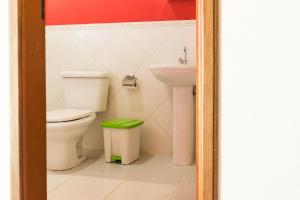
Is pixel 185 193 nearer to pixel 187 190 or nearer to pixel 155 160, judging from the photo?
pixel 187 190

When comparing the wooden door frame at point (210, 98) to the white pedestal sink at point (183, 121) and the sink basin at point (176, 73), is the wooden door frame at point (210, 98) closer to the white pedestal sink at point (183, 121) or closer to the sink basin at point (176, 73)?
the sink basin at point (176, 73)

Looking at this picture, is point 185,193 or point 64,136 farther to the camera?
point 64,136

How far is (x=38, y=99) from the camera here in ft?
3.92

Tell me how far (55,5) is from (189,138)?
167cm

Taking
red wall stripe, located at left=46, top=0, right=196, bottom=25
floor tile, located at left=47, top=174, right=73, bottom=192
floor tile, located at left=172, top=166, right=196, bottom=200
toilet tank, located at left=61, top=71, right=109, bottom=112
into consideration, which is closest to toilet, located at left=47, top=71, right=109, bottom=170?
toilet tank, located at left=61, top=71, right=109, bottom=112

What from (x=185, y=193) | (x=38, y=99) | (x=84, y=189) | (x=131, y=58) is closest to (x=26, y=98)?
(x=38, y=99)

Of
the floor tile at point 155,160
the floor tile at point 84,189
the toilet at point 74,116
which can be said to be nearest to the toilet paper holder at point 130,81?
the toilet at point 74,116

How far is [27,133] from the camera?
1135mm

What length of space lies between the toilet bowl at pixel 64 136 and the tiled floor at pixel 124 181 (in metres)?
0.07

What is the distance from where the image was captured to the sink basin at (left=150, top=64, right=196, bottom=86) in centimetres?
216

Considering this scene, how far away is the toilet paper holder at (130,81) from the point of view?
9.11ft

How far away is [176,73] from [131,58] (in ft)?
2.33

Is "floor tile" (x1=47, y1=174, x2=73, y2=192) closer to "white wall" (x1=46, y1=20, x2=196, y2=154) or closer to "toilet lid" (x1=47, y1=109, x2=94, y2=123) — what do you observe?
"toilet lid" (x1=47, y1=109, x2=94, y2=123)
